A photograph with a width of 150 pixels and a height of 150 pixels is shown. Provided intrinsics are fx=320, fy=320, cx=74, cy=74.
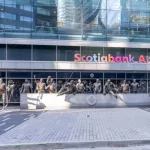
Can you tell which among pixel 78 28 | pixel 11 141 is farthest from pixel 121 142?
pixel 78 28

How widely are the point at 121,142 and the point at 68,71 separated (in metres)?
18.3

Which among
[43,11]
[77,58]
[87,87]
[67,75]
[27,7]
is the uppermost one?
[27,7]

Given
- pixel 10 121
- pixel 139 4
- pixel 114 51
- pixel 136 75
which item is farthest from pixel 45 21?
pixel 10 121

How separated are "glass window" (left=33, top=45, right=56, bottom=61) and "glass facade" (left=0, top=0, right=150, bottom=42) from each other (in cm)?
93

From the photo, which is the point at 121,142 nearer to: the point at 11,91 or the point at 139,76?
the point at 11,91

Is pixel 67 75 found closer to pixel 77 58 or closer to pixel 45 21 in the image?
pixel 77 58

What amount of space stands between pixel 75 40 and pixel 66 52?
1.28 m

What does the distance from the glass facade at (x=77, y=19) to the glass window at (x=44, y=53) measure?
0.93 m

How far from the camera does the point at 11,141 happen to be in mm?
9219

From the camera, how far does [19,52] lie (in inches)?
Answer: 1048

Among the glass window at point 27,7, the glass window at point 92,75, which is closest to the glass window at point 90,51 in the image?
the glass window at point 92,75

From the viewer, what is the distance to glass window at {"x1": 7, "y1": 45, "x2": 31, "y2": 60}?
26.4 meters

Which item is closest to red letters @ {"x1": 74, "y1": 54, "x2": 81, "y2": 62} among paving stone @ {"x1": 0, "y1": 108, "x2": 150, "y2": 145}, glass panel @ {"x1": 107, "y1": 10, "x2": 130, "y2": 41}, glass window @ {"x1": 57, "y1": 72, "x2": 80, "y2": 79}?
glass window @ {"x1": 57, "y1": 72, "x2": 80, "y2": 79}

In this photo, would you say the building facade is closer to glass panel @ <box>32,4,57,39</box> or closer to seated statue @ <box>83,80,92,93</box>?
glass panel @ <box>32,4,57,39</box>
